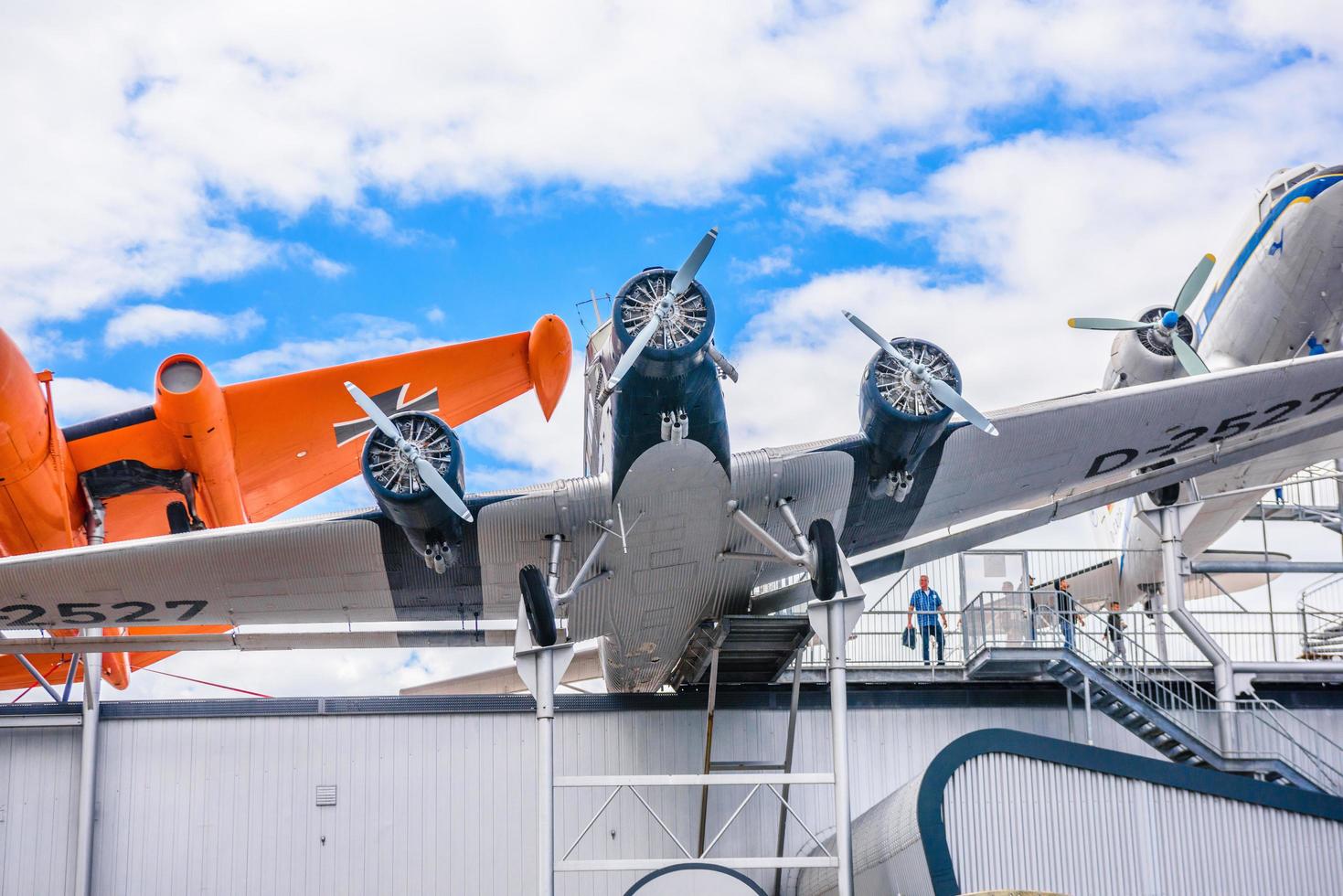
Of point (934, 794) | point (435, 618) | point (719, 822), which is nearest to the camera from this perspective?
point (934, 794)

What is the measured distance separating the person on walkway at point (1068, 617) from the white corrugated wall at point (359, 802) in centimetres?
359

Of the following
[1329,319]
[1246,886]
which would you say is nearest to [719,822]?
[1246,886]

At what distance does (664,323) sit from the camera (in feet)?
45.2

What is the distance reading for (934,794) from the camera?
13.2 meters

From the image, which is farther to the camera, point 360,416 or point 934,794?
point 360,416

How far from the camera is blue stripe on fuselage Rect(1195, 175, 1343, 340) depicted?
837 inches

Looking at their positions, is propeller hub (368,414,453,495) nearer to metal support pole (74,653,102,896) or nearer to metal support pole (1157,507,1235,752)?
metal support pole (74,653,102,896)

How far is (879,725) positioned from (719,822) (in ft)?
10.5

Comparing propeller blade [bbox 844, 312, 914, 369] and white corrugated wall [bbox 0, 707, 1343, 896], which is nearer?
propeller blade [bbox 844, 312, 914, 369]

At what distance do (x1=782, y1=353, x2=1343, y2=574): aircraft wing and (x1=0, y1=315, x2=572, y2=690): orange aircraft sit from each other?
7375mm

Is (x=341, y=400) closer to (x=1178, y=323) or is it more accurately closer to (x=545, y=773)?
(x=545, y=773)

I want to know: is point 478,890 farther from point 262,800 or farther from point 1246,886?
point 1246,886

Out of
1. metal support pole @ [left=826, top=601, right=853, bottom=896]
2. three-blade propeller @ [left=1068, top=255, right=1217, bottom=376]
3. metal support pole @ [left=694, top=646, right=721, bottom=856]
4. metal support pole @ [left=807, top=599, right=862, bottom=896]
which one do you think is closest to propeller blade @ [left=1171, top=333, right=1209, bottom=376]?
three-blade propeller @ [left=1068, top=255, right=1217, bottom=376]

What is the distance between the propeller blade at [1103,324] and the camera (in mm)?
21422
